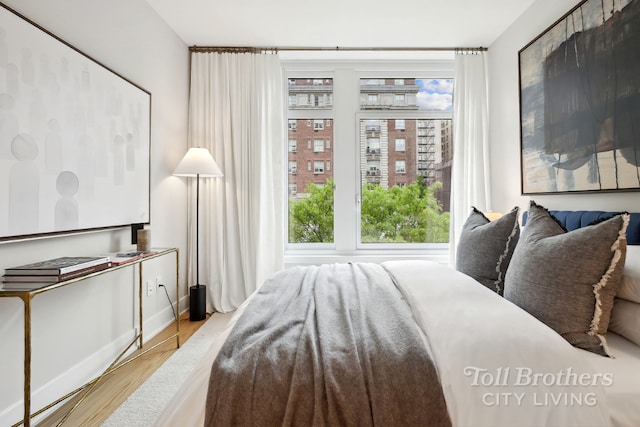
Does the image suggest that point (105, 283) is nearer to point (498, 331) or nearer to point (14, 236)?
point (14, 236)

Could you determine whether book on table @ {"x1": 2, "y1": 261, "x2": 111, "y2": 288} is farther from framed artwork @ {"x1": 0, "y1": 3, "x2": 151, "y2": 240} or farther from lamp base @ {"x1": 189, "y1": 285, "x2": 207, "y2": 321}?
lamp base @ {"x1": 189, "y1": 285, "x2": 207, "y2": 321}

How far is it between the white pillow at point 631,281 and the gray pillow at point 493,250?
492 millimetres

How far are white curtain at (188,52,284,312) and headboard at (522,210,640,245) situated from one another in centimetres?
236

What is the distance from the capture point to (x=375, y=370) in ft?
3.22

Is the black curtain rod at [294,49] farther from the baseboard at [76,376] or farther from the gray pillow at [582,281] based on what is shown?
the gray pillow at [582,281]

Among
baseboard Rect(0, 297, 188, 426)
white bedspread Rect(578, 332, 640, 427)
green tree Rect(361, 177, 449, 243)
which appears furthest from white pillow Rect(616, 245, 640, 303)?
baseboard Rect(0, 297, 188, 426)

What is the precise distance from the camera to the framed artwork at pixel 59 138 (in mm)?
1509

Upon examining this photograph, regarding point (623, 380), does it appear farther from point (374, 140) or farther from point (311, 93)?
point (311, 93)

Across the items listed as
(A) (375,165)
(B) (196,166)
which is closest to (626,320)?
(A) (375,165)

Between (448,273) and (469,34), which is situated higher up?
(469,34)

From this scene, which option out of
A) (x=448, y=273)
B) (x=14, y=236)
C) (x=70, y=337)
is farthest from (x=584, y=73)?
(x=70, y=337)

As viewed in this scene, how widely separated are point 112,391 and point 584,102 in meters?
3.27

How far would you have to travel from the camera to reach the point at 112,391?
193 cm

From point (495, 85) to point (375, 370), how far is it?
323 centimetres
